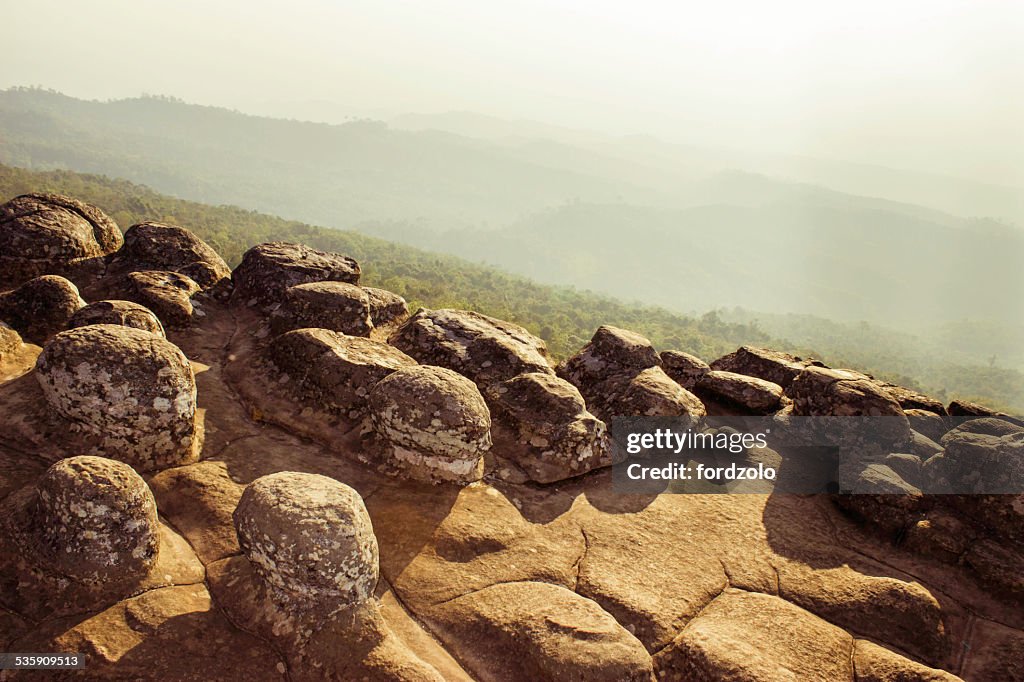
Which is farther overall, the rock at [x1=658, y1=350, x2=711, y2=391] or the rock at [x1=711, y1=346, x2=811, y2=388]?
the rock at [x1=711, y1=346, x2=811, y2=388]

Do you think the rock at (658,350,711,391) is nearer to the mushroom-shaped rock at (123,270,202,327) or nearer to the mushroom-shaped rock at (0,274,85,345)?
the mushroom-shaped rock at (123,270,202,327)

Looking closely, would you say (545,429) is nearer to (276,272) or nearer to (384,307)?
(384,307)

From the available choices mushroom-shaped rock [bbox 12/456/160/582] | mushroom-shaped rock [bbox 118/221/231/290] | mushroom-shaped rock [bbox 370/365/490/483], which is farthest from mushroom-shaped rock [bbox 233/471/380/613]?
mushroom-shaped rock [bbox 118/221/231/290]

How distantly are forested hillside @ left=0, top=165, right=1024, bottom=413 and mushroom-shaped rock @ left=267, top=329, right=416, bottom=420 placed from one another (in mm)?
61901

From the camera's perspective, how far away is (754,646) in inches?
205

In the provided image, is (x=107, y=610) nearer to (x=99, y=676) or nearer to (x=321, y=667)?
(x=99, y=676)

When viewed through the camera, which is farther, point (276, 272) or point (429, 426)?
point (276, 272)

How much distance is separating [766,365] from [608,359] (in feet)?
10.8

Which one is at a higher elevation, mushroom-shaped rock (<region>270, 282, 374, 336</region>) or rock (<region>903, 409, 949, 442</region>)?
mushroom-shaped rock (<region>270, 282, 374, 336</region>)

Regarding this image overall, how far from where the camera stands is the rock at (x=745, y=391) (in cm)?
925

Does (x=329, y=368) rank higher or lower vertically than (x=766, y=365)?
higher

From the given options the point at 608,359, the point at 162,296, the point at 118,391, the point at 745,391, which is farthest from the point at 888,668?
the point at 162,296

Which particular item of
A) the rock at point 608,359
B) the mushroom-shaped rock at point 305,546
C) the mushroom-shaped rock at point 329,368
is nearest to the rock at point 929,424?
the rock at point 608,359

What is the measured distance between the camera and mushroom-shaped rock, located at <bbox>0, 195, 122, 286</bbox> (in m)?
8.59
